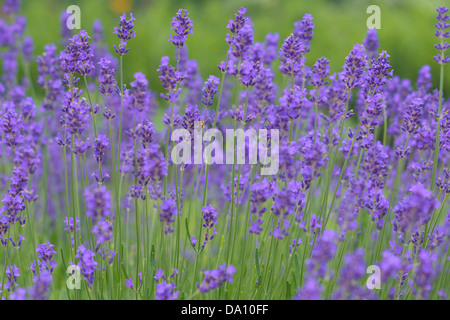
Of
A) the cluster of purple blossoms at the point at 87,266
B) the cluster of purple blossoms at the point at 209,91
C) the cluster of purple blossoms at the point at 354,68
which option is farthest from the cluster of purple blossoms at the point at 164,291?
the cluster of purple blossoms at the point at 354,68

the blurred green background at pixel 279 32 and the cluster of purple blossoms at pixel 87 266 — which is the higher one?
the blurred green background at pixel 279 32

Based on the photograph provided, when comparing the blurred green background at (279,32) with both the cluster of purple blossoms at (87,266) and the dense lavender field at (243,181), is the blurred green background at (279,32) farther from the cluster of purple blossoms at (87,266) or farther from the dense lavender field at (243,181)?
the cluster of purple blossoms at (87,266)

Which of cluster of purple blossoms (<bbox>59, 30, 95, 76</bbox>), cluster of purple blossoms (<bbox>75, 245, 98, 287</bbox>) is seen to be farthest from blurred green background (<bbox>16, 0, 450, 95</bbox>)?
cluster of purple blossoms (<bbox>75, 245, 98, 287</bbox>)

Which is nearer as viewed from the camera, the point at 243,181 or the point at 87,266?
the point at 87,266

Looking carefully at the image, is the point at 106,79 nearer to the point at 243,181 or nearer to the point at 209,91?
the point at 209,91

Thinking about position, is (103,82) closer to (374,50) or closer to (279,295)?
(279,295)

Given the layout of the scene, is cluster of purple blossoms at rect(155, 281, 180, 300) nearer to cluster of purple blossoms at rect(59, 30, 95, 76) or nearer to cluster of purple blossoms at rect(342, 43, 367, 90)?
cluster of purple blossoms at rect(59, 30, 95, 76)

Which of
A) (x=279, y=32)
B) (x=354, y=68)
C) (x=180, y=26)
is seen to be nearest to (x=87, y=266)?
(x=180, y=26)

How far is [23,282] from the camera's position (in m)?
2.47

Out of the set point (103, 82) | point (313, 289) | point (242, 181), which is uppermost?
point (103, 82)

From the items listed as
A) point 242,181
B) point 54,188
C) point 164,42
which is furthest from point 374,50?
point 164,42

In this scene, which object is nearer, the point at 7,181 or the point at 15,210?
the point at 15,210
